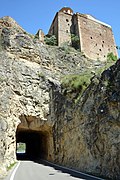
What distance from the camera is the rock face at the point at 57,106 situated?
1243 centimetres

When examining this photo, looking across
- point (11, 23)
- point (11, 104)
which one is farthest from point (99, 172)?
point (11, 23)

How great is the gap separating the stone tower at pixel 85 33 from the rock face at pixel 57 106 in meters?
8.92

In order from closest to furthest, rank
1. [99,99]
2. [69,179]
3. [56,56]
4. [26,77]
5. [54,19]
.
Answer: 1. [69,179]
2. [99,99]
3. [26,77]
4. [56,56]
5. [54,19]

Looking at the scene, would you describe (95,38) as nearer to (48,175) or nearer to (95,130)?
(95,130)

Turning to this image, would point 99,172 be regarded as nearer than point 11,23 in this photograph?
Yes

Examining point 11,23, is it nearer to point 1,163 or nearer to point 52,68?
point 52,68

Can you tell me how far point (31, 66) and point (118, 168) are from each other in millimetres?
17143

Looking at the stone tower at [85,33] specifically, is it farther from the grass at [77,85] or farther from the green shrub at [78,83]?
the grass at [77,85]

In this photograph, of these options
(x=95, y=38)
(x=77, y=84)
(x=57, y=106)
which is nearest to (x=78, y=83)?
(x=77, y=84)

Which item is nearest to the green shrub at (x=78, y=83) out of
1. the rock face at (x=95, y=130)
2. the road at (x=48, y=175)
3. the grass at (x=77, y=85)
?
the grass at (x=77, y=85)

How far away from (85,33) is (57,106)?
2248 cm

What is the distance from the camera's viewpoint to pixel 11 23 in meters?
28.4

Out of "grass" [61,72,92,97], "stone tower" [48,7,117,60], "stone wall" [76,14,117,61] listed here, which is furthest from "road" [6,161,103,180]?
"stone wall" [76,14,117,61]

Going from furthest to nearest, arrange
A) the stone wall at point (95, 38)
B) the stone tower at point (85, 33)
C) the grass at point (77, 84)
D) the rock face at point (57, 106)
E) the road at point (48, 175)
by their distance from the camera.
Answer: the stone wall at point (95, 38)
the stone tower at point (85, 33)
the grass at point (77, 84)
the rock face at point (57, 106)
the road at point (48, 175)
